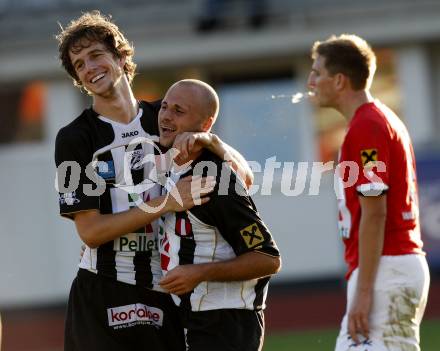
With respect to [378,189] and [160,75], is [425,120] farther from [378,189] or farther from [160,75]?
[378,189]

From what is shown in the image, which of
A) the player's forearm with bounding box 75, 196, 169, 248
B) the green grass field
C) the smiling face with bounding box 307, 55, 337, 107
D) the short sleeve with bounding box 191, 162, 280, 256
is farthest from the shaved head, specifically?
the green grass field

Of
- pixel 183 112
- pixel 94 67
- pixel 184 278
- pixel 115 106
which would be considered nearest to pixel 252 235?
pixel 184 278

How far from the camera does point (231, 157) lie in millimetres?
4305

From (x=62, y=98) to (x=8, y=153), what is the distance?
1.12 m

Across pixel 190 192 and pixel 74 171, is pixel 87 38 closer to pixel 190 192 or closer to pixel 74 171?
pixel 74 171

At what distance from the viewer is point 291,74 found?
15.1 meters

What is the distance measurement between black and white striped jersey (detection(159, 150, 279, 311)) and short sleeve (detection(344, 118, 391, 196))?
739mm

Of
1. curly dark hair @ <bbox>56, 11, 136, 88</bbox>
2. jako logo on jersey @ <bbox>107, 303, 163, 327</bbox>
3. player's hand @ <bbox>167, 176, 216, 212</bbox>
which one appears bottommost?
jako logo on jersey @ <bbox>107, 303, 163, 327</bbox>

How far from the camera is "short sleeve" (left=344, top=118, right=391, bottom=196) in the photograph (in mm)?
4688

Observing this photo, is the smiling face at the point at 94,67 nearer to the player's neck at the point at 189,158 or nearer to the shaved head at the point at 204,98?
the shaved head at the point at 204,98

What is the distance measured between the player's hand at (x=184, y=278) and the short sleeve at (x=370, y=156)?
1029mm

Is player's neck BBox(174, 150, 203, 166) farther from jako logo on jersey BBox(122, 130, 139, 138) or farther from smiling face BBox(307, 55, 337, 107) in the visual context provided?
smiling face BBox(307, 55, 337, 107)

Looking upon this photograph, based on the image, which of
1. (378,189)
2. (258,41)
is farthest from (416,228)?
(258,41)

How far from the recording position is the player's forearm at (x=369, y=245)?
184 inches
